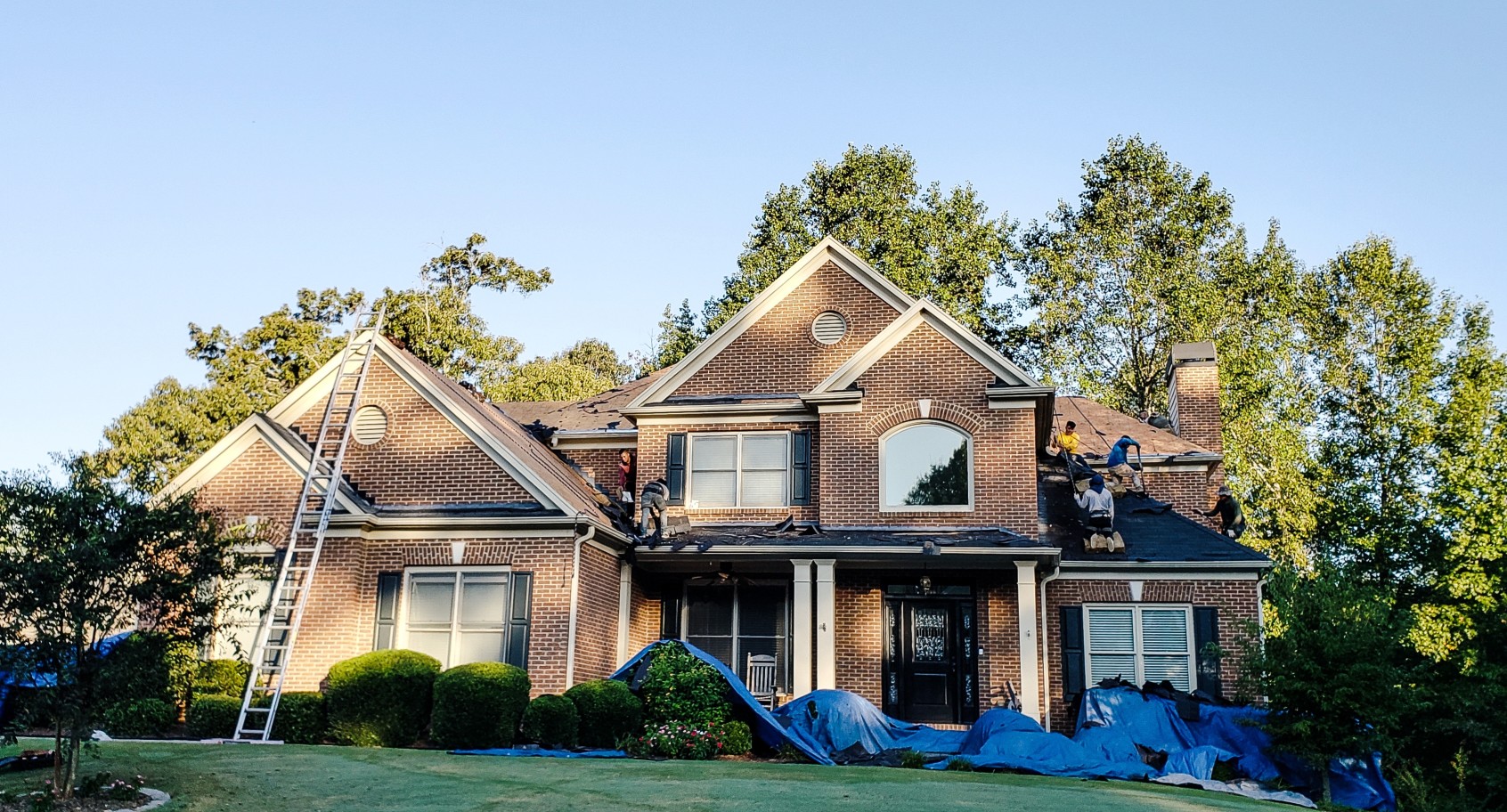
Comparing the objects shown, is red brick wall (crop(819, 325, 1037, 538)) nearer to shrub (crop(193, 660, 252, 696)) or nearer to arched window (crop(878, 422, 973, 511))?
arched window (crop(878, 422, 973, 511))

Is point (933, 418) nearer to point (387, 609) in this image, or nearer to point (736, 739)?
point (736, 739)

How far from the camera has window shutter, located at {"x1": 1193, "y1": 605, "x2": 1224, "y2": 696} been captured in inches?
741

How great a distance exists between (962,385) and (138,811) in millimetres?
13326

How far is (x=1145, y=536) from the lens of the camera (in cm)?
2002

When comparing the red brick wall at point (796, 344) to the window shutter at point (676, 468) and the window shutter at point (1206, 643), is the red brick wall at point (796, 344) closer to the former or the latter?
the window shutter at point (676, 468)

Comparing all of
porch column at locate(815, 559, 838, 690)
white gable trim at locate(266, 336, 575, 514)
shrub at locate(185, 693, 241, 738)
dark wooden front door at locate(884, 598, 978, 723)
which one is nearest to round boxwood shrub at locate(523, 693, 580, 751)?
white gable trim at locate(266, 336, 575, 514)

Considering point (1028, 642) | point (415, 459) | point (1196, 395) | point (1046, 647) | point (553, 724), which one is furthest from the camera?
point (1196, 395)

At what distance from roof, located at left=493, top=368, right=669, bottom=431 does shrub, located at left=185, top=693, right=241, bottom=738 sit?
812 cm

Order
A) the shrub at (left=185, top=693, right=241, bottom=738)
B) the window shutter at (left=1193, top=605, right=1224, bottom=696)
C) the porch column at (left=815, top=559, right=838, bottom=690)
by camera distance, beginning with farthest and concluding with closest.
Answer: the window shutter at (left=1193, top=605, right=1224, bottom=696) → the porch column at (left=815, top=559, right=838, bottom=690) → the shrub at (left=185, top=693, right=241, bottom=738)

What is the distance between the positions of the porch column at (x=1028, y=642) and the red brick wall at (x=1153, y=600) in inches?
44.6

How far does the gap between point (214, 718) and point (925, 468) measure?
35.0 feet

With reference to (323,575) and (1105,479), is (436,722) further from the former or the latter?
(1105,479)

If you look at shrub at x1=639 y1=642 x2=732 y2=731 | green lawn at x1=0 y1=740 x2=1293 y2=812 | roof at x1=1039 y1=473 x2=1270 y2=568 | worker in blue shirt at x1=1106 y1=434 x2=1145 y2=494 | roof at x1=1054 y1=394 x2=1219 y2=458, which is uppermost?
roof at x1=1054 y1=394 x2=1219 y2=458

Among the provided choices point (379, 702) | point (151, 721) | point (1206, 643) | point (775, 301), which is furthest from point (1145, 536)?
point (151, 721)
